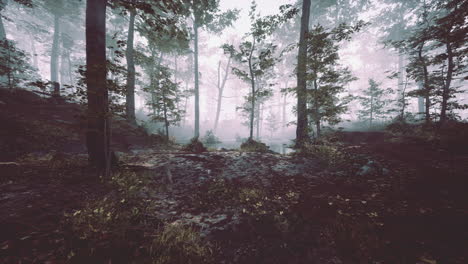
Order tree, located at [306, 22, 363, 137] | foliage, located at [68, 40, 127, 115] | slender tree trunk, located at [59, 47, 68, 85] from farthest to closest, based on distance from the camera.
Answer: slender tree trunk, located at [59, 47, 68, 85]
tree, located at [306, 22, 363, 137]
foliage, located at [68, 40, 127, 115]

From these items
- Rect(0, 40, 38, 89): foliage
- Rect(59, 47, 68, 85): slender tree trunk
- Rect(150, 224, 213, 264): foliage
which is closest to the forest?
Rect(150, 224, 213, 264): foliage

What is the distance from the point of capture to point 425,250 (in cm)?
212

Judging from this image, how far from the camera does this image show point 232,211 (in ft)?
10.9

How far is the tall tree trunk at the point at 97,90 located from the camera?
3.76 m

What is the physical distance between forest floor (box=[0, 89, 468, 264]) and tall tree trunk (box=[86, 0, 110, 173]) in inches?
16.0

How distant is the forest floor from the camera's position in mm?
2152

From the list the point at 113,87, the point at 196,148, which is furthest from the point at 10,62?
the point at 196,148

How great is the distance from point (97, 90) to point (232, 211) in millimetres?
4105

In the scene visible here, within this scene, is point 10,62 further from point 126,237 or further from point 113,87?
point 126,237

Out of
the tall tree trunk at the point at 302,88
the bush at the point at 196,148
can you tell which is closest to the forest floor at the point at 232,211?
the bush at the point at 196,148

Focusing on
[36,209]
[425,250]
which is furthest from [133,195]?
[425,250]

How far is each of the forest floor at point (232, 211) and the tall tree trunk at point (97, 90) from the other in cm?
41

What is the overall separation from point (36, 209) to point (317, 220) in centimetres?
471

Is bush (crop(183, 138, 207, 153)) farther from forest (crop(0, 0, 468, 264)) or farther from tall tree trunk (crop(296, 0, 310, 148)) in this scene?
tall tree trunk (crop(296, 0, 310, 148))
